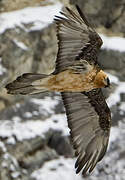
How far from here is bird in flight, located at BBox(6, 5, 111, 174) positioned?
5824 millimetres

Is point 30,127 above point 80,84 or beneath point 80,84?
beneath

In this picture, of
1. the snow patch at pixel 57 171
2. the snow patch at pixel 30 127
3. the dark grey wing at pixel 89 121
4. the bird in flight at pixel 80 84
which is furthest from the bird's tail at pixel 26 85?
the snow patch at pixel 57 171

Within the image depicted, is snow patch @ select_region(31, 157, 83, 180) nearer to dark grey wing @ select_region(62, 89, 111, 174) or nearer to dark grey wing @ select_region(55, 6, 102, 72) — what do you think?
dark grey wing @ select_region(62, 89, 111, 174)

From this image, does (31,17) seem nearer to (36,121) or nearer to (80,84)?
(36,121)

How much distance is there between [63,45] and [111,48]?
830cm

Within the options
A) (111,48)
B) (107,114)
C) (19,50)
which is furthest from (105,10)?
(107,114)

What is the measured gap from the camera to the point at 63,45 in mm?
6199

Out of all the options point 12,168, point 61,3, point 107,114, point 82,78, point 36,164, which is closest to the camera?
point 82,78

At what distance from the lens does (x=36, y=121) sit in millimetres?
12258

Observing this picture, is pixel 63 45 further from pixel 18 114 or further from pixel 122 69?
pixel 122 69

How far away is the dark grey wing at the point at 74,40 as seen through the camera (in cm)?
605

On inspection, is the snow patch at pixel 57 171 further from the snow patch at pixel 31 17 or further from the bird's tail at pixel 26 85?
the bird's tail at pixel 26 85

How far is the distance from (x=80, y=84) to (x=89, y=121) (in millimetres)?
924

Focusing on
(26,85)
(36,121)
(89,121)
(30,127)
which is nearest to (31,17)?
(36,121)
